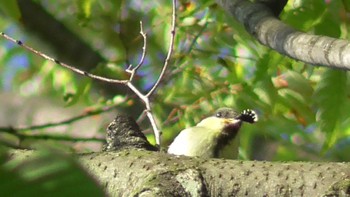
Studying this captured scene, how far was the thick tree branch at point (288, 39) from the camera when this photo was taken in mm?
884

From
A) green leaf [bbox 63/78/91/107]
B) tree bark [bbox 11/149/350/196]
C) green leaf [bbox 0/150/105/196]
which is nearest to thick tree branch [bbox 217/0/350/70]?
tree bark [bbox 11/149/350/196]

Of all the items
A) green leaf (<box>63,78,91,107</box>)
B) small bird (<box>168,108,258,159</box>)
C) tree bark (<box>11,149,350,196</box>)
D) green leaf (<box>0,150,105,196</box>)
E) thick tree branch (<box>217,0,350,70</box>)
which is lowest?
green leaf (<box>63,78,91,107</box>)

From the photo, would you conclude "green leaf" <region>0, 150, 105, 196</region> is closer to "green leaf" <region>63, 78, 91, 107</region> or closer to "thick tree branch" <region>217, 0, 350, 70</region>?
"thick tree branch" <region>217, 0, 350, 70</region>

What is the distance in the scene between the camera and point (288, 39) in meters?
1.00

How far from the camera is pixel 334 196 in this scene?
71cm

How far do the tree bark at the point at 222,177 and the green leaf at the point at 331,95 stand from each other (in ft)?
2.26

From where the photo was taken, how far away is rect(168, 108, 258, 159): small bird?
1270 mm

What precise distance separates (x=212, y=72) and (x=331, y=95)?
3.92 ft

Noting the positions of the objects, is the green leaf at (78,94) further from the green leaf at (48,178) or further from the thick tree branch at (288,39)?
the green leaf at (48,178)

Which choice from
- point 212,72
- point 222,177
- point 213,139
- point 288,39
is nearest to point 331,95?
point 213,139

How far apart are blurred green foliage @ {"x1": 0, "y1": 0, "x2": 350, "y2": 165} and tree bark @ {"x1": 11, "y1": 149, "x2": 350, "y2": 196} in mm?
702

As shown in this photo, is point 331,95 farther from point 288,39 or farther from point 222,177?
point 222,177

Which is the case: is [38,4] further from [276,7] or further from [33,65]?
[276,7]

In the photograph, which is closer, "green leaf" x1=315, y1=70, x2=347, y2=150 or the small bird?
the small bird
